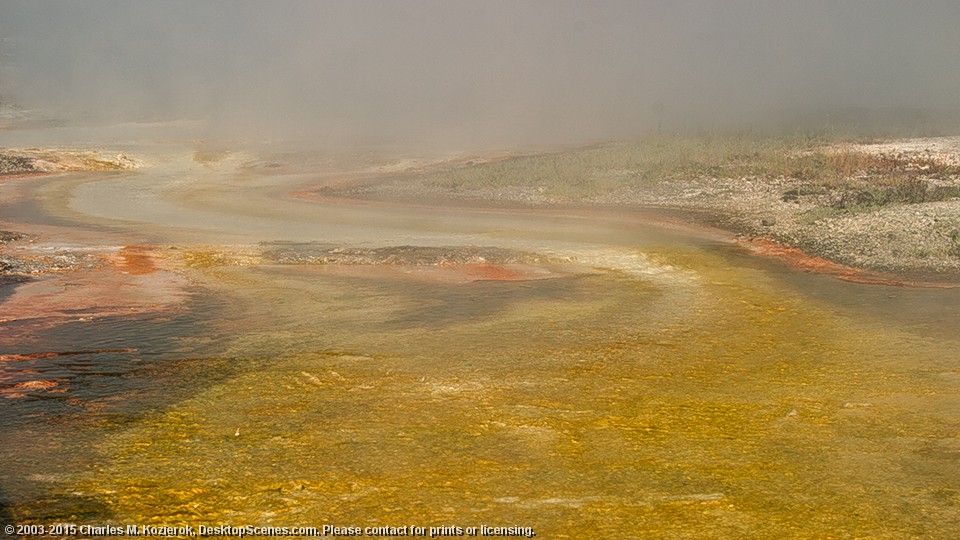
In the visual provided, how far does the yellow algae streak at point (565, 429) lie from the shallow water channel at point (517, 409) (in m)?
0.03

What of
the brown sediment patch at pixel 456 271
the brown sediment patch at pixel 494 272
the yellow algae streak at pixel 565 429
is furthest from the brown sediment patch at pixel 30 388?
the brown sediment patch at pixel 494 272

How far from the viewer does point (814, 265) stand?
55.4 feet

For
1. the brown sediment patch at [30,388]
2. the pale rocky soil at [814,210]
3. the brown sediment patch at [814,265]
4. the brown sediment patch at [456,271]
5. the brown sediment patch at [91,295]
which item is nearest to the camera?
the brown sediment patch at [30,388]

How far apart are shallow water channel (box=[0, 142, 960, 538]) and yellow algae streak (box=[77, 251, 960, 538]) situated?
0.03 m

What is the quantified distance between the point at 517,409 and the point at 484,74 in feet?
218

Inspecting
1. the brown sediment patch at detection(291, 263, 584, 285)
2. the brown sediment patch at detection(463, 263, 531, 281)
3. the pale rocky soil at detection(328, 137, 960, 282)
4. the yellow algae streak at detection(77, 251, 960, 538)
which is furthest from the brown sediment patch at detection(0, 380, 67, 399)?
the pale rocky soil at detection(328, 137, 960, 282)

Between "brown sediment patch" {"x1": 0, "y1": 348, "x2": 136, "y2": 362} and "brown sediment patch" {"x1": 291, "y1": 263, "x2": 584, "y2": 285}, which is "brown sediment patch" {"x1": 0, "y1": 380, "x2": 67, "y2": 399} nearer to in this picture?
"brown sediment patch" {"x1": 0, "y1": 348, "x2": 136, "y2": 362}

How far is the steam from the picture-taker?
2254 inches

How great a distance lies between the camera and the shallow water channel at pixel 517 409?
6633 millimetres

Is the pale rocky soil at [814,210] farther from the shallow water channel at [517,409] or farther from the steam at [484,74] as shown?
the steam at [484,74]

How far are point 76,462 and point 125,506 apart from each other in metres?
1.09

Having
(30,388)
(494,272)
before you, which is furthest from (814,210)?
(30,388)

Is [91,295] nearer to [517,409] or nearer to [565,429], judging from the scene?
[517,409]

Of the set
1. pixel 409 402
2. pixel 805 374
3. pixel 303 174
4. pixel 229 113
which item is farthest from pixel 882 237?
pixel 229 113
